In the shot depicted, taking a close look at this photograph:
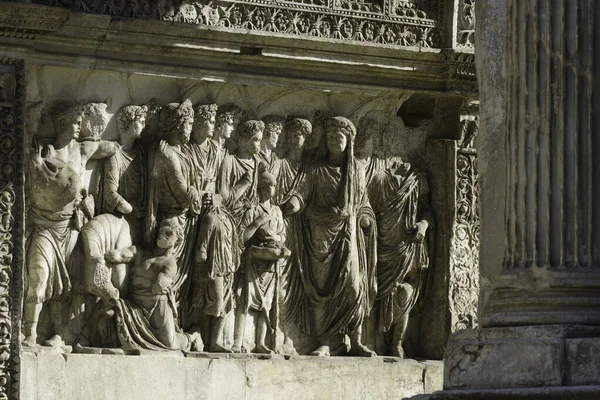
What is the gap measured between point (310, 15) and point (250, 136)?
1.04 meters

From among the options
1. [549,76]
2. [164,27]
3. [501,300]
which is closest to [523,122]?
[549,76]

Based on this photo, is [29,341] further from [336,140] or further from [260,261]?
[336,140]

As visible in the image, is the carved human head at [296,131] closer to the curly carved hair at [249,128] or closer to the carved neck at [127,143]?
the curly carved hair at [249,128]

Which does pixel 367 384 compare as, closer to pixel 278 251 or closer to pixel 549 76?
pixel 278 251

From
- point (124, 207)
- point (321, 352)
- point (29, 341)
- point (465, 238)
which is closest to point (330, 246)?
point (321, 352)

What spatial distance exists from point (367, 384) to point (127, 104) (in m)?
2.82

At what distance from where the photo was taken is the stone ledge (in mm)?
12672

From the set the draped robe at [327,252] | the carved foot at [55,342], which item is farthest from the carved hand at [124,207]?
the draped robe at [327,252]

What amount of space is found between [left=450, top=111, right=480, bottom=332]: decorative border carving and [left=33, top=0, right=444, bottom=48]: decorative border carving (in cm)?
86

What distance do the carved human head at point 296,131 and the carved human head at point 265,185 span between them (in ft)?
1.06

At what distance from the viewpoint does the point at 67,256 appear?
12859mm

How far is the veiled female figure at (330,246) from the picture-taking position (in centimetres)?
1381

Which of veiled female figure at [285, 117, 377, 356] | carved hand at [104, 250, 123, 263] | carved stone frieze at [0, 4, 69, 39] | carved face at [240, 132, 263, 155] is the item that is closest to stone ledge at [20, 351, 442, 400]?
veiled female figure at [285, 117, 377, 356]

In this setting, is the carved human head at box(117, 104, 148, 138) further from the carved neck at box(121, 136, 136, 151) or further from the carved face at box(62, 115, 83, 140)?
the carved face at box(62, 115, 83, 140)
